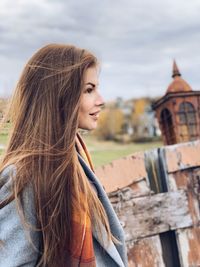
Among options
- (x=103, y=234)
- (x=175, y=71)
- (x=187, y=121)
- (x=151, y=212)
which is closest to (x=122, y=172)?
(x=151, y=212)

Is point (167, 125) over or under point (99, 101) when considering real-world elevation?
over

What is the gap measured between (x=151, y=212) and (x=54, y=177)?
71.1 inches

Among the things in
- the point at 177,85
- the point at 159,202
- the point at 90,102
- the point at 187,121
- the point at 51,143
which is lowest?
the point at 159,202

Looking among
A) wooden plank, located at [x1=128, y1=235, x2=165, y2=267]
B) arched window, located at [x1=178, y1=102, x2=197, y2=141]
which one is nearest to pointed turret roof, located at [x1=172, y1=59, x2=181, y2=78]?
arched window, located at [x1=178, y1=102, x2=197, y2=141]

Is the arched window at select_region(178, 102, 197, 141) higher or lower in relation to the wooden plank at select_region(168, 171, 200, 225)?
higher

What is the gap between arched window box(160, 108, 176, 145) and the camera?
12.6 feet

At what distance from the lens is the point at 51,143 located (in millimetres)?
1318

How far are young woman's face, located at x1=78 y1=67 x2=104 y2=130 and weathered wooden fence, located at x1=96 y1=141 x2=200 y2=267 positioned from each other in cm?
141

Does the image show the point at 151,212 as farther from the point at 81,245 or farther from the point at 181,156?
the point at 81,245

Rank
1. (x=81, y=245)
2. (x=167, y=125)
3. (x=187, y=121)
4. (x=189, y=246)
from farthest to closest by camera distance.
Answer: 1. (x=167, y=125)
2. (x=187, y=121)
3. (x=189, y=246)
4. (x=81, y=245)

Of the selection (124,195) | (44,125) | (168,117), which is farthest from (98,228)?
(168,117)

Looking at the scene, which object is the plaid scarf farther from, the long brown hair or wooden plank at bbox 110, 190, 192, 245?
wooden plank at bbox 110, 190, 192, 245

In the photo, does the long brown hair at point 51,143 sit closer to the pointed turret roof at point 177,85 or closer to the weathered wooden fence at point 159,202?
the weathered wooden fence at point 159,202

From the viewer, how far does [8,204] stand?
4.07 feet
